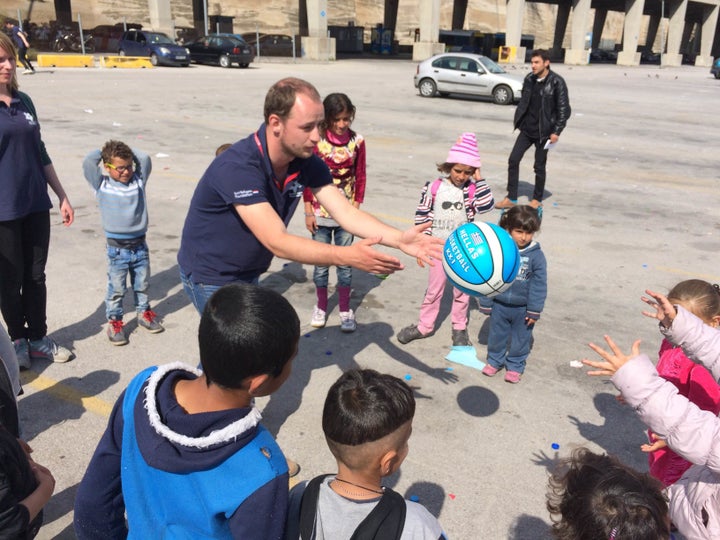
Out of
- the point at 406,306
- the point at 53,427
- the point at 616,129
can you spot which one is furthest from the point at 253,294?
the point at 616,129

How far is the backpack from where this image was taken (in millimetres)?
1750

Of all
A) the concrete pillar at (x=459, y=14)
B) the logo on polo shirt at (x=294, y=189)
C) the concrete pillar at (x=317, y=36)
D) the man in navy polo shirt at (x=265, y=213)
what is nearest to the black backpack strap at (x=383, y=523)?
the man in navy polo shirt at (x=265, y=213)

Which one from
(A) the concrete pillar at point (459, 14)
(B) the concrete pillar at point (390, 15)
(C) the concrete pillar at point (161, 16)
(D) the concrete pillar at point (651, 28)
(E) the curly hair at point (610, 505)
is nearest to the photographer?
(E) the curly hair at point (610, 505)

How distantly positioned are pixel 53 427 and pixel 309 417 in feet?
5.73

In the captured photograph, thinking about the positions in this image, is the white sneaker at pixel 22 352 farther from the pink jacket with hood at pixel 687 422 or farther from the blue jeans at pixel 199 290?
the pink jacket with hood at pixel 687 422

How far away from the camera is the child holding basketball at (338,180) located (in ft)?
16.7

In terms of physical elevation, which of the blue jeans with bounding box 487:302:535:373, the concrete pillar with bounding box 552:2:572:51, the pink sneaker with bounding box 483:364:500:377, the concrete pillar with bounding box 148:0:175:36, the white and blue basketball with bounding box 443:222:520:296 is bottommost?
the pink sneaker with bounding box 483:364:500:377

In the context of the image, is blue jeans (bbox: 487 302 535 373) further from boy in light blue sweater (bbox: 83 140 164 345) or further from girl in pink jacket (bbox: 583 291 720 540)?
boy in light blue sweater (bbox: 83 140 164 345)

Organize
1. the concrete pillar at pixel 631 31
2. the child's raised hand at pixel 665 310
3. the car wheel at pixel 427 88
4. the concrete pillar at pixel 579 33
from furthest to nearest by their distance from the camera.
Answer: the concrete pillar at pixel 631 31, the concrete pillar at pixel 579 33, the car wheel at pixel 427 88, the child's raised hand at pixel 665 310

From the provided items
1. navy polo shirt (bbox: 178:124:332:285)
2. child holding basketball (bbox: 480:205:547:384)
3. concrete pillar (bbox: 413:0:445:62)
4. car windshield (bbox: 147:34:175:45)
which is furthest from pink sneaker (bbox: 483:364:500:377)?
concrete pillar (bbox: 413:0:445:62)

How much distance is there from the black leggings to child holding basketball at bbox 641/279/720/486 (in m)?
4.28

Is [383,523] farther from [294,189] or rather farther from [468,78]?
[468,78]

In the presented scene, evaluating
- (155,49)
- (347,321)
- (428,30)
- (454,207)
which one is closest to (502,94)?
(454,207)

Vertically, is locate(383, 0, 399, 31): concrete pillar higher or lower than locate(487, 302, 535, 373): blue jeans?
higher
